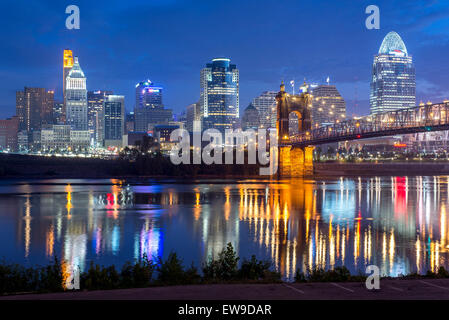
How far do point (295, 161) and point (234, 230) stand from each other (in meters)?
72.0

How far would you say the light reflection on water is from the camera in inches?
853

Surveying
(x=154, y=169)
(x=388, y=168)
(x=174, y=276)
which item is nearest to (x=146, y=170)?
→ (x=154, y=169)

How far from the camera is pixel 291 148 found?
100 meters

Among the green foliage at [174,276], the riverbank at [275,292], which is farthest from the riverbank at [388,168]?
the riverbank at [275,292]

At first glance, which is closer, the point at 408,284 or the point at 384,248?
the point at 408,284

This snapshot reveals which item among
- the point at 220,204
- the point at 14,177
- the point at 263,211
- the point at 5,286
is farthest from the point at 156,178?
the point at 5,286

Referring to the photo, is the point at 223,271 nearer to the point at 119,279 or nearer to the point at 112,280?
the point at 119,279

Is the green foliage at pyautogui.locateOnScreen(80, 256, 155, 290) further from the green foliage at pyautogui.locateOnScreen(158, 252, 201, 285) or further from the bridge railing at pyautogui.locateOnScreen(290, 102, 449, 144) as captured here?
the bridge railing at pyautogui.locateOnScreen(290, 102, 449, 144)

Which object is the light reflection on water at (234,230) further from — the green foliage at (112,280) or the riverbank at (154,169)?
the riverbank at (154,169)

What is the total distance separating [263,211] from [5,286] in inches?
1080

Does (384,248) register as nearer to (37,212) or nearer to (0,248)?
(0,248)

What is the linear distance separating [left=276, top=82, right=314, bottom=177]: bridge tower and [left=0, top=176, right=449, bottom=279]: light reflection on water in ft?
161

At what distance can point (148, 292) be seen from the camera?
1170 cm

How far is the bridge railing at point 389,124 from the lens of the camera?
6600 centimetres
